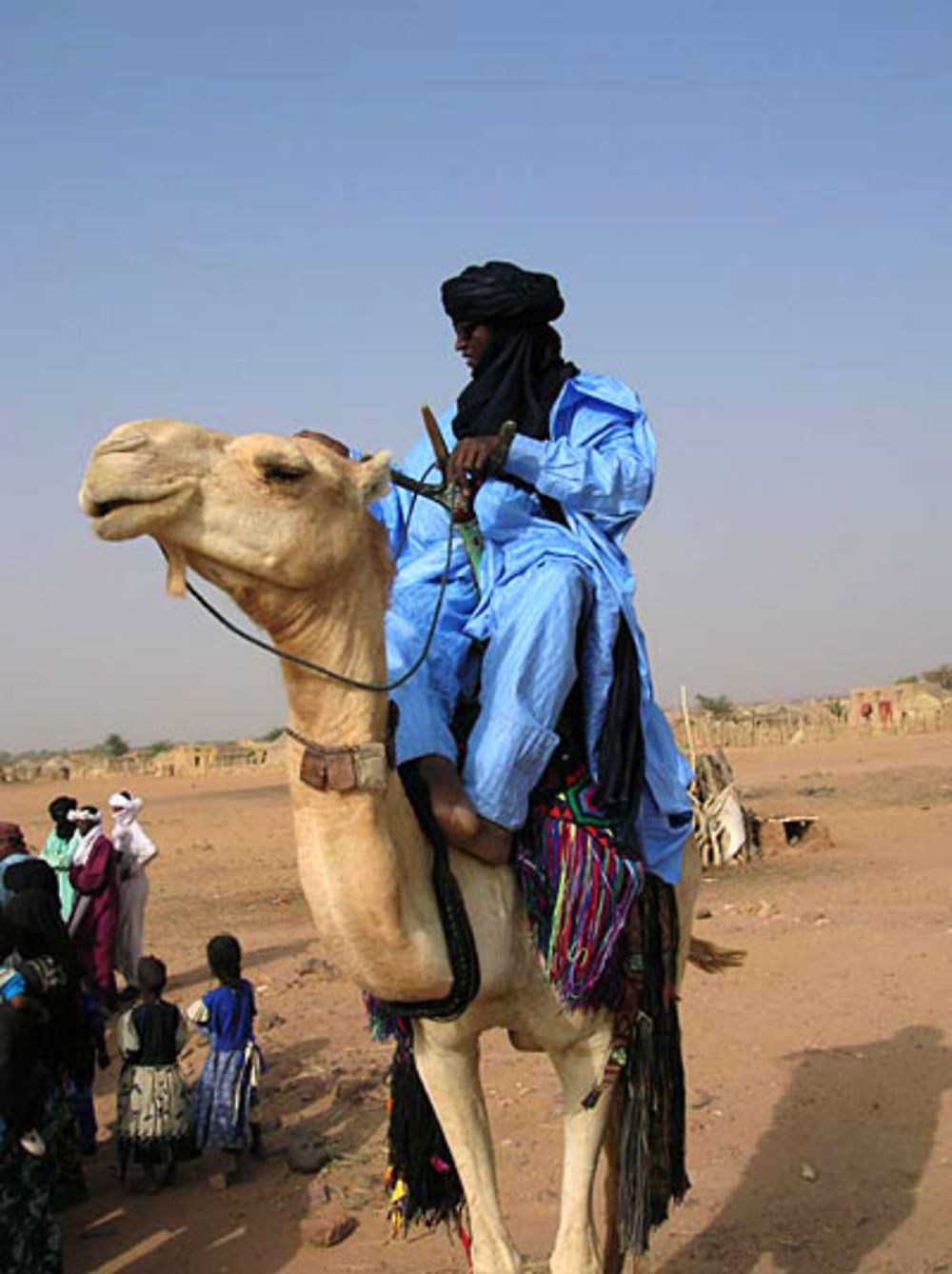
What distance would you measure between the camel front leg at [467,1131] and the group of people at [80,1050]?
2.04 metres

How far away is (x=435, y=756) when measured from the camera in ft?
11.1

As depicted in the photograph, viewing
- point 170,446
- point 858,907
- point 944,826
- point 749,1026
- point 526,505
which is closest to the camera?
point 170,446

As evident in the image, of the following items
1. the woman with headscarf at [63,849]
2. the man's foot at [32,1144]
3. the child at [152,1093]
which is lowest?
the child at [152,1093]

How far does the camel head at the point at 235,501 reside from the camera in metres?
2.62

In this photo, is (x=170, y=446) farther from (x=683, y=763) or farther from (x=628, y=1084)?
(x=628, y=1084)

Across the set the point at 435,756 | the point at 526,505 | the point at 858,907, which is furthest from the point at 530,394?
the point at 858,907

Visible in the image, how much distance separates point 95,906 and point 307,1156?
359cm

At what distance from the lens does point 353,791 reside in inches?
118

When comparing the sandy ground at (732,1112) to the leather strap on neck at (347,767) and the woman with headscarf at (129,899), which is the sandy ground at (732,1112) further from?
the leather strap on neck at (347,767)

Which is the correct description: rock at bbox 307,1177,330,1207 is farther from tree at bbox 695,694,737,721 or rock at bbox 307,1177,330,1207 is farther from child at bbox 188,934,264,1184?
tree at bbox 695,694,737,721

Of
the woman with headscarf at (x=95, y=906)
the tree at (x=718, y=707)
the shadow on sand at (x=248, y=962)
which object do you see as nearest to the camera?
the woman with headscarf at (x=95, y=906)

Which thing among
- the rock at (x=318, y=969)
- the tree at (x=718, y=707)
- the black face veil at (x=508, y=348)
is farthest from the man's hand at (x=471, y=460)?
the tree at (x=718, y=707)

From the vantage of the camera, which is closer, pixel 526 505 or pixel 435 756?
pixel 435 756

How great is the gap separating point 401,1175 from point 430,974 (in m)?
1.28
